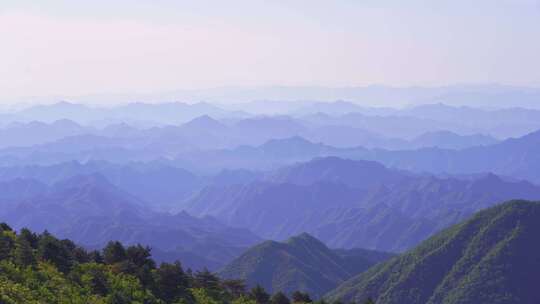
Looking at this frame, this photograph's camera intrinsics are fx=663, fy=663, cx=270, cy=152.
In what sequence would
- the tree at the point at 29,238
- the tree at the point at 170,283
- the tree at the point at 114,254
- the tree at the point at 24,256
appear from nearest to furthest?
the tree at the point at 24,256
the tree at the point at 170,283
the tree at the point at 29,238
the tree at the point at 114,254

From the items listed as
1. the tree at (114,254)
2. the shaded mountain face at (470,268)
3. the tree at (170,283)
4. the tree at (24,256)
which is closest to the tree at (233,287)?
the tree at (170,283)

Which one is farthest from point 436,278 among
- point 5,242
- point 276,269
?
point 5,242

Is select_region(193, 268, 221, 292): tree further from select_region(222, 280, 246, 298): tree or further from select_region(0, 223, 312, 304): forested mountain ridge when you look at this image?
select_region(222, 280, 246, 298): tree

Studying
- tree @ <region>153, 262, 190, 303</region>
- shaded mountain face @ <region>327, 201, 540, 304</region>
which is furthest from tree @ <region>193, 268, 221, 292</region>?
shaded mountain face @ <region>327, 201, 540, 304</region>

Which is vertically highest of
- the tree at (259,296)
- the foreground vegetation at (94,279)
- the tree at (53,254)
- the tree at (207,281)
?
the tree at (53,254)

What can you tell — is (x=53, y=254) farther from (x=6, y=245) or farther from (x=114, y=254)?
(x=114, y=254)

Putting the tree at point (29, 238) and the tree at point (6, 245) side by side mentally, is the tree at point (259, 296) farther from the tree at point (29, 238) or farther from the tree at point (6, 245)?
the tree at point (6, 245)

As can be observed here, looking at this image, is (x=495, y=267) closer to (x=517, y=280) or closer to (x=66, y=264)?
(x=517, y=280)
